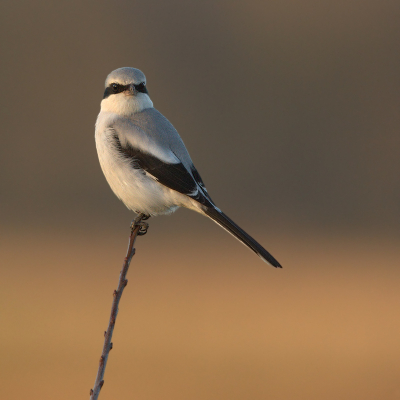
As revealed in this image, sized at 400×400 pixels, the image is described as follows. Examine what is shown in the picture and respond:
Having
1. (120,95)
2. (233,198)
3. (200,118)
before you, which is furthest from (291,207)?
(120,95)

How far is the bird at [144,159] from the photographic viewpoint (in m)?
1.80

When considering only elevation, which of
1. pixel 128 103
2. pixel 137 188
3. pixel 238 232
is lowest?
pixel 238 232

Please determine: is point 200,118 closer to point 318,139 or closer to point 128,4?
point 318,139

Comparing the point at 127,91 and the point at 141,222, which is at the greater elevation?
the point at 127,91

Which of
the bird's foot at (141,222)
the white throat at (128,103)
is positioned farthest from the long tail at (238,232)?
the white throat at (128,103)

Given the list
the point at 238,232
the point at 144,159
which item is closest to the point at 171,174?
the point at 144,159

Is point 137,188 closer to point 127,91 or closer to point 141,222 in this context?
point 141,222

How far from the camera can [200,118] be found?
10516 millimetres

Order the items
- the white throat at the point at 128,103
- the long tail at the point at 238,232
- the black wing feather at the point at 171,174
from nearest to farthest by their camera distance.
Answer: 1. the long tail at the point at 238,232
2. the black wing feather at the point at 171,174
3. the white throat at the point at 128,103

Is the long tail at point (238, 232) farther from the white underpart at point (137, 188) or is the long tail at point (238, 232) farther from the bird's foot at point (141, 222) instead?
the bird's foot at point (141, 222)

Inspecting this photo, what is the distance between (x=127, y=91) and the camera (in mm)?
1892

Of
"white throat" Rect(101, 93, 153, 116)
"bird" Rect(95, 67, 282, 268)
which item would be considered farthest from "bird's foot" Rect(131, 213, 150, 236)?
"white throat" Rect(101, 93, 153, 116)

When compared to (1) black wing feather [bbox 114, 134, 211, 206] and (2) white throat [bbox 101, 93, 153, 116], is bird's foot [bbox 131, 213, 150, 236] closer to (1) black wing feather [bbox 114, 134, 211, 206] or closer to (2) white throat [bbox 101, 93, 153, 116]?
(1) black wing feather [bbox 114, 134, 211, 206]

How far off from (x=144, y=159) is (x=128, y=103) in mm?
233
